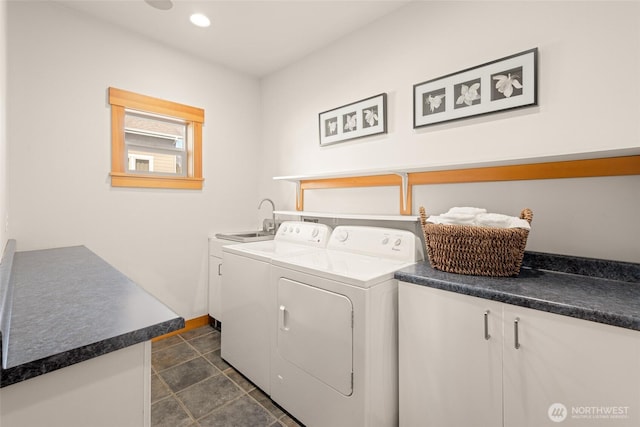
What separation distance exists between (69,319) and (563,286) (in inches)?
70.6

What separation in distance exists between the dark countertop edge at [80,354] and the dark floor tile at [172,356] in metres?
1.76

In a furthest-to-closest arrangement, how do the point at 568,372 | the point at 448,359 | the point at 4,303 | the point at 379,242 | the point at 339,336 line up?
the point at 379,242
the point at 339,336
the point at 448,359
the point at 568,372
the point at 4,303

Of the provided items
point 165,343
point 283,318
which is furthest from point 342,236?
point 165,343

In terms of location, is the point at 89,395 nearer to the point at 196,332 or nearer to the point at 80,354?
the point at 80,354

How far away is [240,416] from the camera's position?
5.53 feet

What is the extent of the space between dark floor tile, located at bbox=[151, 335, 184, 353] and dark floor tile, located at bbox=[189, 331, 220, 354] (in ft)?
0.44

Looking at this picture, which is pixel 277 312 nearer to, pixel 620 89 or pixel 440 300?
pixel 440 300

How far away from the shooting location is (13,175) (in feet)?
6.39

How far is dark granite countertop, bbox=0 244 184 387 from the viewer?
62 cm

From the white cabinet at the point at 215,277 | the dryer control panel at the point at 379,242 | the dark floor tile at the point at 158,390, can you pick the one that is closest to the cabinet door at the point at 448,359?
the dryer control panel at the point at 379,242

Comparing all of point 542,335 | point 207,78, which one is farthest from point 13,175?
point 542,335

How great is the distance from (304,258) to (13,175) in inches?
81.8

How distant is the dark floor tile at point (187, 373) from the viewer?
1969 millimetres

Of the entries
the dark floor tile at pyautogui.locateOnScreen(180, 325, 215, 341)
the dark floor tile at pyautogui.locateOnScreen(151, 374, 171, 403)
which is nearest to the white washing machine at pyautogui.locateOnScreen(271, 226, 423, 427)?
the dark floor tile at pyautogui.locateOnScreen(151, 374, 171, 403)
